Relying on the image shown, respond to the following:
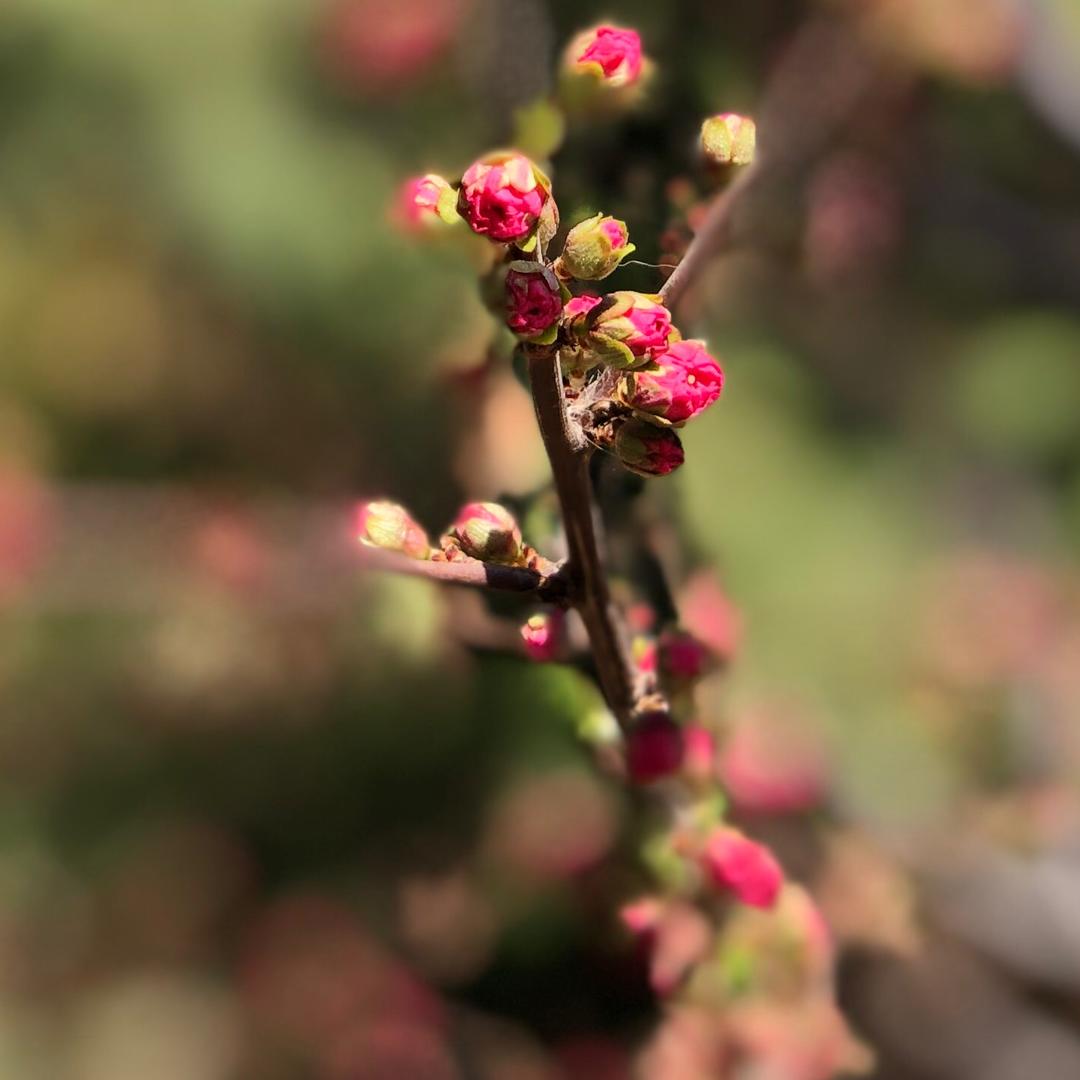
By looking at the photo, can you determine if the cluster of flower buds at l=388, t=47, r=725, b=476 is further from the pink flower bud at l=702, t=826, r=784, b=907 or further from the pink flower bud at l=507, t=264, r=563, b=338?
the pink flower bud at l=702, t=826, r=784, b=907

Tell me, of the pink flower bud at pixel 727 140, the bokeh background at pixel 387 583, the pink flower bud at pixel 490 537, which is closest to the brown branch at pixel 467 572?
the pink flower bud at pixel 490 537

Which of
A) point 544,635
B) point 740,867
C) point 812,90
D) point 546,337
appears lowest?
point 740,867

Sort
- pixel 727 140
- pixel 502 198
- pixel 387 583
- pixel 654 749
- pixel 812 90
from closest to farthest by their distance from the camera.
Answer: pixel 502 198
pixel 727 140
pixel 654 749
pixel 387 583
pixel 812 90

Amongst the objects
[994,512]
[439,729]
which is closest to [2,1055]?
[439,729]

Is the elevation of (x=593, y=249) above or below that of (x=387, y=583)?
above

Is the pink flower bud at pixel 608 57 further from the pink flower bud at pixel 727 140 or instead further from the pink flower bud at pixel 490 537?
the pink flower bud at pixel 490 537

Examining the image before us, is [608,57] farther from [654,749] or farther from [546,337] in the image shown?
[654,749]

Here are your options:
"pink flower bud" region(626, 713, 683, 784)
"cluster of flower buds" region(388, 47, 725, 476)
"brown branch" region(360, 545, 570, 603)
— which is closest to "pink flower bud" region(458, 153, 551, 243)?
"cluster of flower buds" region(388, 47, 725, 476)

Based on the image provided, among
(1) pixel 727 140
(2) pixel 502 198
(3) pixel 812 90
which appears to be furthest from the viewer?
(3) pixel 812 90

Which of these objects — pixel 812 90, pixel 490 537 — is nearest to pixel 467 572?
pixel 490 537
